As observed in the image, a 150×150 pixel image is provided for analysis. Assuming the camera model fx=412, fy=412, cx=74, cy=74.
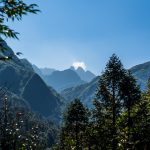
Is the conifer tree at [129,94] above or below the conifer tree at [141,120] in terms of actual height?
above

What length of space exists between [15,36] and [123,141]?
5372 cm

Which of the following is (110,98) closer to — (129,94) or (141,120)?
(129,94)

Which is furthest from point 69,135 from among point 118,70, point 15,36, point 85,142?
point 15,36

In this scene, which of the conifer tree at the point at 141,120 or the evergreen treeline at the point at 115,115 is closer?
the evergreen treeline at the point at 115,115

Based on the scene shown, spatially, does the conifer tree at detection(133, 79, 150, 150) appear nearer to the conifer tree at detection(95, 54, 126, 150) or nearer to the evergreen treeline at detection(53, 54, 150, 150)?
the evergreen treeline at detection(53, 54, 150, 150)

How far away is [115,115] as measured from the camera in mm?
64062

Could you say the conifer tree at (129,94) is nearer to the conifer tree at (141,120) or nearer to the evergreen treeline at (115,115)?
the evergreen treeline at (115,115)

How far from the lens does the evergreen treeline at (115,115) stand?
6344cm

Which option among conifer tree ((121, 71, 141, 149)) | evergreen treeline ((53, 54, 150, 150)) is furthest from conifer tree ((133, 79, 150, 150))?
conifer tree ((121, 71, 141, 149))

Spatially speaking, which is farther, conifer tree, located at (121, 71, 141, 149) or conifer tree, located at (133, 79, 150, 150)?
conifer tree, located at (133, 79, 150, 150)

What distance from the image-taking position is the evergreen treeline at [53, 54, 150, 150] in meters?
63.4

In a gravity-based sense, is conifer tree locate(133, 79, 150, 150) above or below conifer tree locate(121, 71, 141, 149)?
below

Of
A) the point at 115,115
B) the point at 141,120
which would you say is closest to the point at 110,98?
the point at 115,115

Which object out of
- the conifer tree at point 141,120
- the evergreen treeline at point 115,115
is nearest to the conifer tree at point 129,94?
the evergreen treeline at point 115,115
